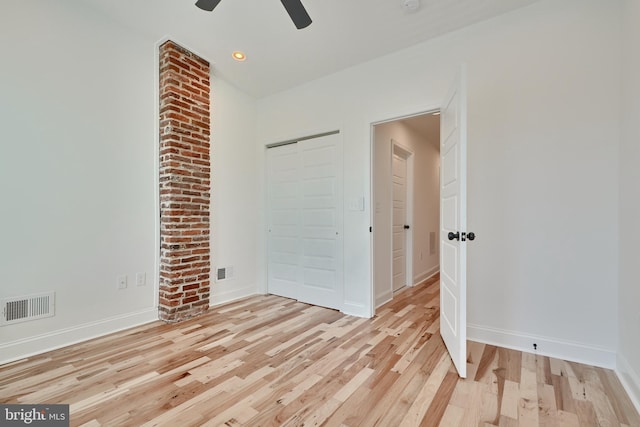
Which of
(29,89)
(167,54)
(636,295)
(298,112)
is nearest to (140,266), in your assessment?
(29,89)

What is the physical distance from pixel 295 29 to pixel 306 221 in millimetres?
2081

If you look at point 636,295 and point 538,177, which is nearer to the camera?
point 636,295

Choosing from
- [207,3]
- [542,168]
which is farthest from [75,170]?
[542,168]

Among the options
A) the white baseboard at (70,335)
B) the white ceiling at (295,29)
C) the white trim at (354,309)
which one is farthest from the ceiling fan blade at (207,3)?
the white trim at (354,309)

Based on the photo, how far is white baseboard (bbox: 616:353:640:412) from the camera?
166cm

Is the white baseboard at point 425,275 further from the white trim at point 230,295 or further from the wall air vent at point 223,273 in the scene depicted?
the wall air vent at point 223,273

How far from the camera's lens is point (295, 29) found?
8.84 feet

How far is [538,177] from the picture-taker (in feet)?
7.45

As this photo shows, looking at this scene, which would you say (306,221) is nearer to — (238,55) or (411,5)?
(238,55)

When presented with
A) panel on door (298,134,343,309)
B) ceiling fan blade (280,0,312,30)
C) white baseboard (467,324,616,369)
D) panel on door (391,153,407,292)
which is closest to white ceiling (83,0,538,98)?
ceiling fan blade (280,0,312,30)

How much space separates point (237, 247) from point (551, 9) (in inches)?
153

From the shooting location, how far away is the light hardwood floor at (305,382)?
5.10 feet

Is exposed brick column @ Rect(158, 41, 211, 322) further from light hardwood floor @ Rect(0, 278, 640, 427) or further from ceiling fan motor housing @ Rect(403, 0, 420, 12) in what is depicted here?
ceiling fan motor housing @ Rect(403, 0, 420, 12)

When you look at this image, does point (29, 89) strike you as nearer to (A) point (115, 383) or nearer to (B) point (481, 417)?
(A) point (115, 383)
